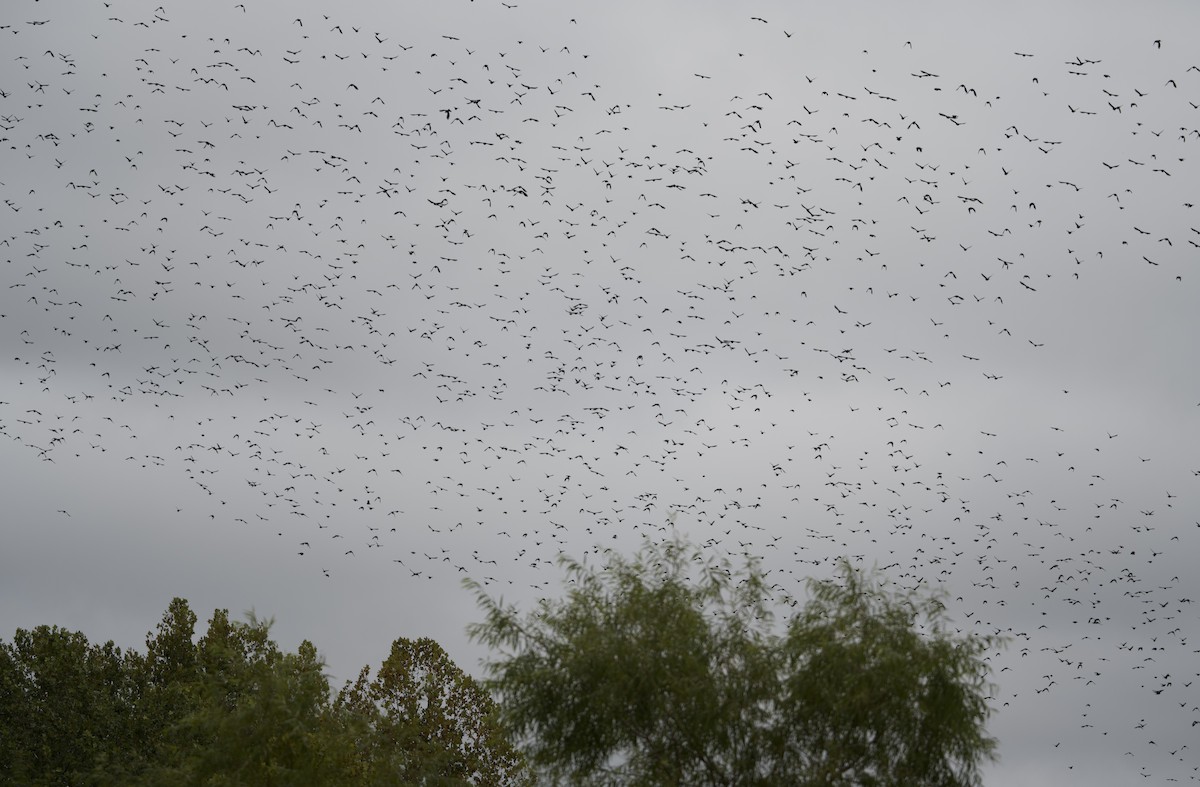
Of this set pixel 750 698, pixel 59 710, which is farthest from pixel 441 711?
pixel 750 698

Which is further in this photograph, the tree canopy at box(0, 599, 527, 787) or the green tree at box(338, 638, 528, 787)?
the green tree at box(338, 638, 528, 787)

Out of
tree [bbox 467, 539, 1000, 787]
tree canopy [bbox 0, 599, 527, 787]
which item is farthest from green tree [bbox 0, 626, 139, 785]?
tree [bbox 467, 539, 1000, 787]

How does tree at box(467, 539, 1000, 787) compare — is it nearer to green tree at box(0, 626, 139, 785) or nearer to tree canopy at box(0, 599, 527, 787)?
tree canopy at box(0, 599, 527, 787)

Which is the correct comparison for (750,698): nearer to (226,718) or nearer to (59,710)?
(226,718)

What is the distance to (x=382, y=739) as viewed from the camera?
3997 centimetres

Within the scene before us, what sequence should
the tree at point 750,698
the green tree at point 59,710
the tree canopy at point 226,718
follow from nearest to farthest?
1. the tree at point 750,698
2. the tree canopy at point 226,718
3. the green tree at point 59,710

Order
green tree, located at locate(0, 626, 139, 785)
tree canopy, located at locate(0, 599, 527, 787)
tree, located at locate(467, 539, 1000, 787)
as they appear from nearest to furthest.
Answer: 1. tree, located at locate(467, 539, 1000, 787)
2. tree canopy, located at locate(0, 599, 527, 787)
3. green tree, located at locate(0, 626, 139, 785)

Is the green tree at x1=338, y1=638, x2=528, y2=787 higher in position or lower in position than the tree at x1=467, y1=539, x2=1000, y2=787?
higher

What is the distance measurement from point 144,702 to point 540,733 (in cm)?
2932

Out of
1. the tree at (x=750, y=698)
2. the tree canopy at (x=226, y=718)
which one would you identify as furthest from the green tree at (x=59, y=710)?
the tree at (x=750, y=698)

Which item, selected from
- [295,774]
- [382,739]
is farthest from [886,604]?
[382,739]

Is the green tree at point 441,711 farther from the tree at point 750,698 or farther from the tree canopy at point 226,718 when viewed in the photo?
the tree at point 750,698

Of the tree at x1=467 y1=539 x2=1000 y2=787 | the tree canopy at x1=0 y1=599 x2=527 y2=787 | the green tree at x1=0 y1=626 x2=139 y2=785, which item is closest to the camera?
the tree at x1=467 y1=539 x2=1000 y2=787

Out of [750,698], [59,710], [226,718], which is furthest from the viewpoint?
[59,710]
